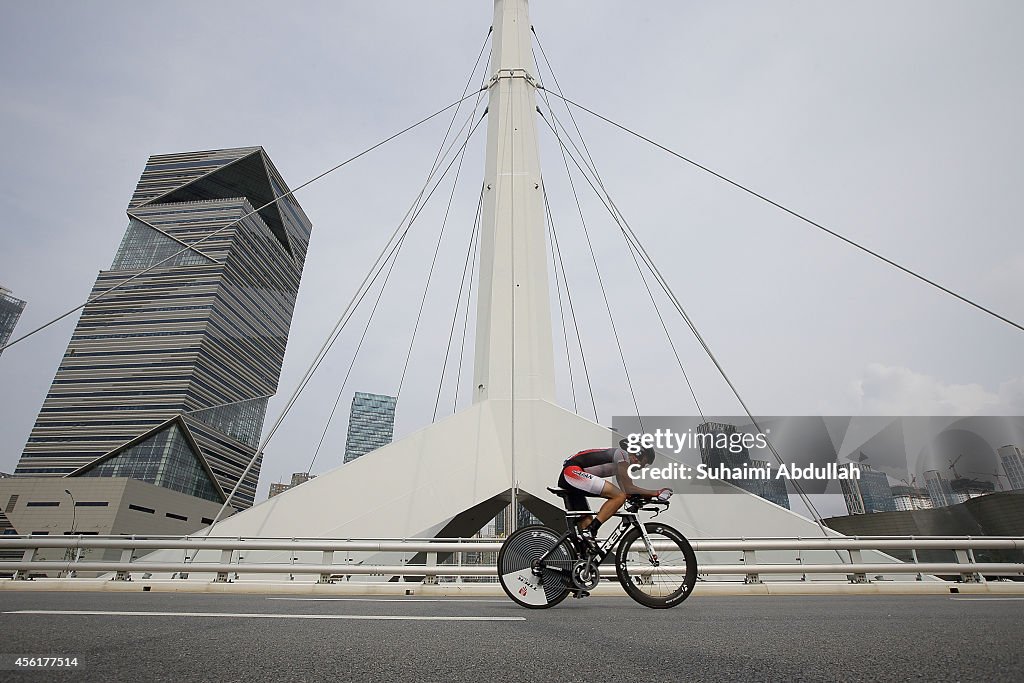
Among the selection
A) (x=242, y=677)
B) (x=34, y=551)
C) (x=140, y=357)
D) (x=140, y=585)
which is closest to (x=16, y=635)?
(x=242, y=677)

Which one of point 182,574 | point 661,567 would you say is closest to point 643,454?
point 661,567

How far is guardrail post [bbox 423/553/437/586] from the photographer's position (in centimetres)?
682

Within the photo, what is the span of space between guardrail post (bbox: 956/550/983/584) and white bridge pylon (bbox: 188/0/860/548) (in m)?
1.66

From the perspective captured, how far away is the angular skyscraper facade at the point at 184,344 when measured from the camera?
9688cm

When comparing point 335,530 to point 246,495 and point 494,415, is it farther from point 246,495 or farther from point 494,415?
point 246,495

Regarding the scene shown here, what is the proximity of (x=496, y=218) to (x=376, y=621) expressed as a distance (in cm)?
1020

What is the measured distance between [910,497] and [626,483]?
12652 cm

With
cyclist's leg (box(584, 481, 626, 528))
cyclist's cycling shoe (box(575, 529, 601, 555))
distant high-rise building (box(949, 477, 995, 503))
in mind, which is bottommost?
cyclist's cycling shoe (box(575, 529, 601, 555))

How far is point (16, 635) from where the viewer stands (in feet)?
7.69

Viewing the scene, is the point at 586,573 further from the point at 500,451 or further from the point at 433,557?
the point at 500,451

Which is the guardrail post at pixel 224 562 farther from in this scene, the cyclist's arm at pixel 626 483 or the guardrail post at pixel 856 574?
the guardrail post at pixel 856 574

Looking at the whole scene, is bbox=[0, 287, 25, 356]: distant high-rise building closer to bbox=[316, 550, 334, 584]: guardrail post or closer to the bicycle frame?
bbox=[316, 550, 334, 584]: guardrail post

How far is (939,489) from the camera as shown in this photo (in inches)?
3359

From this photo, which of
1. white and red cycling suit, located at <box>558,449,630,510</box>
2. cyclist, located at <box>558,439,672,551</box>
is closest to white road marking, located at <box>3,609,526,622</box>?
cyclist, located at <box>558,439,672,551</box>
